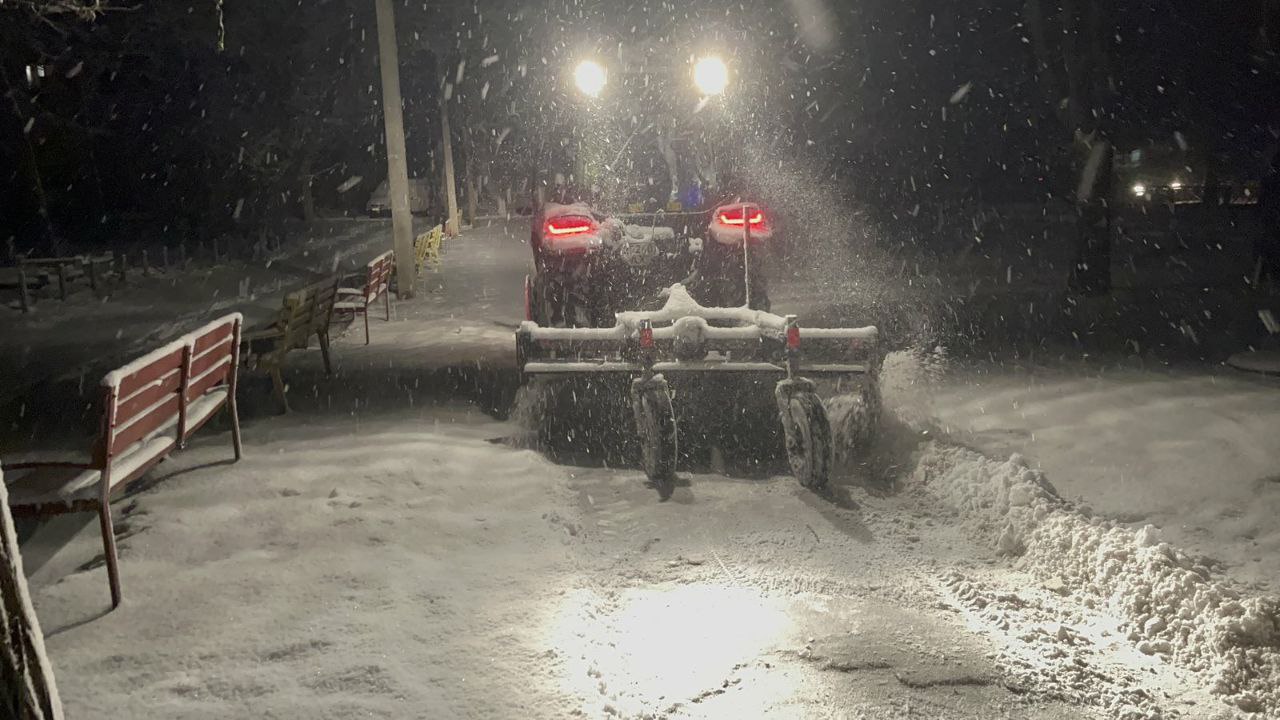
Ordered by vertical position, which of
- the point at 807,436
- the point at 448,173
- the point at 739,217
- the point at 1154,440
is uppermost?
the point at 448,173

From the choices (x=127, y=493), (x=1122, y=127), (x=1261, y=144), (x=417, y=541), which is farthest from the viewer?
(x=1261, y=144)

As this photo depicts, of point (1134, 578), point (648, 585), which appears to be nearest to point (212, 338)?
point (648, 585)

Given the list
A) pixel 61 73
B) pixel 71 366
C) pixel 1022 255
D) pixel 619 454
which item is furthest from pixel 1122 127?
pixel 61 73

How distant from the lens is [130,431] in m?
4.75

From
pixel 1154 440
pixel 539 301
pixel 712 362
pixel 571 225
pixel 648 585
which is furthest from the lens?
pixel 539 301

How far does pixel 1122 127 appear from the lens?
53.6 ft

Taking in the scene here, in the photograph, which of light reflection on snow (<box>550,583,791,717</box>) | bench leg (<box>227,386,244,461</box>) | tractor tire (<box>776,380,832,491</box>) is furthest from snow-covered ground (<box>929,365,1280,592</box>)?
bench leg (<box>227,386,244,461</box>)

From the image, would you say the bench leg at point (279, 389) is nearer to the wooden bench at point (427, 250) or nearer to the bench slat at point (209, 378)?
the bench slat at point (209, 378)

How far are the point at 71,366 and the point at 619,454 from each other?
7.88 metres

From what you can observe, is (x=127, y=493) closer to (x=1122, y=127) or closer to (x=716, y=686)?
(x=716, y=686)

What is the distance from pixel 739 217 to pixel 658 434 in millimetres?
3785

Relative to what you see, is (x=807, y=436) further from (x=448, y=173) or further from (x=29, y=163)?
(x=448, y=173)

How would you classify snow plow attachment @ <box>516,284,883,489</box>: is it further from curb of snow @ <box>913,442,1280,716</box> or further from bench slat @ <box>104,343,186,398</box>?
bench slat @ <box>104,343,186,398</box>

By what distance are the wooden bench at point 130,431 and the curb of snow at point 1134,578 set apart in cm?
435
